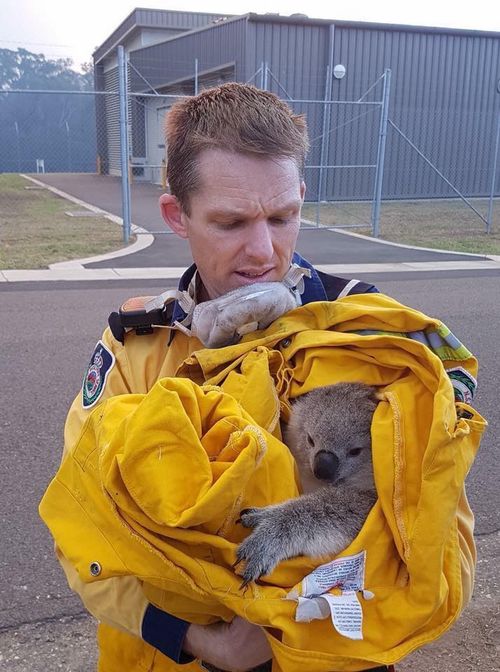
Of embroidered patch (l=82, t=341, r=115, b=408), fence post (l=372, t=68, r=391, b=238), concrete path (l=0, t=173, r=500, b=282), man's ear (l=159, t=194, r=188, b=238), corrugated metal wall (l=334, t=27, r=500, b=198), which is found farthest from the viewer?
corrugated metal wall (l=334, t=27, r=500, b=198)

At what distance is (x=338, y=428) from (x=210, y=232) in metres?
0.61

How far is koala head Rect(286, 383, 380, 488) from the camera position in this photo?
176 centimetres

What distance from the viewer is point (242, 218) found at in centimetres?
176

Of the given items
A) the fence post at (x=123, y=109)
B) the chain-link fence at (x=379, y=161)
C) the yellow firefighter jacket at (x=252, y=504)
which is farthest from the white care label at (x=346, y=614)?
the chain-link fence at (x=379, y=161)

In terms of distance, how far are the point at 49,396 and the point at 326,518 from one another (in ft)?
14.6

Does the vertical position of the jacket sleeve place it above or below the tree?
below

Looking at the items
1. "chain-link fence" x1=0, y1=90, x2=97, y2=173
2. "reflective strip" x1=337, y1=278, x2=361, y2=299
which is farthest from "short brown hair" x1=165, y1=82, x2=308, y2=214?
"chain-link fence" x1=0, y1=90, x2=97, y2=173

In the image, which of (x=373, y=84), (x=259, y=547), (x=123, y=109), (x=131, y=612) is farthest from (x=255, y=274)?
(x=373, y=84)

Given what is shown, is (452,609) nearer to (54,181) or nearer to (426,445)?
(426,445)

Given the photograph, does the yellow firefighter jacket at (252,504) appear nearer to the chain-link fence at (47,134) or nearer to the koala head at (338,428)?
the koala head at (338,428)

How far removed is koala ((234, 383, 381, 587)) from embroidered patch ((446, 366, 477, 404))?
191 mm

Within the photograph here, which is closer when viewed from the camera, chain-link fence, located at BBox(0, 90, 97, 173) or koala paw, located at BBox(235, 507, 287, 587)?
koala paw, located at BBox(235, 507, 287, 587)

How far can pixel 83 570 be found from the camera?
4.57 feet

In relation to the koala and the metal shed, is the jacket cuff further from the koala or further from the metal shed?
the metal shed
